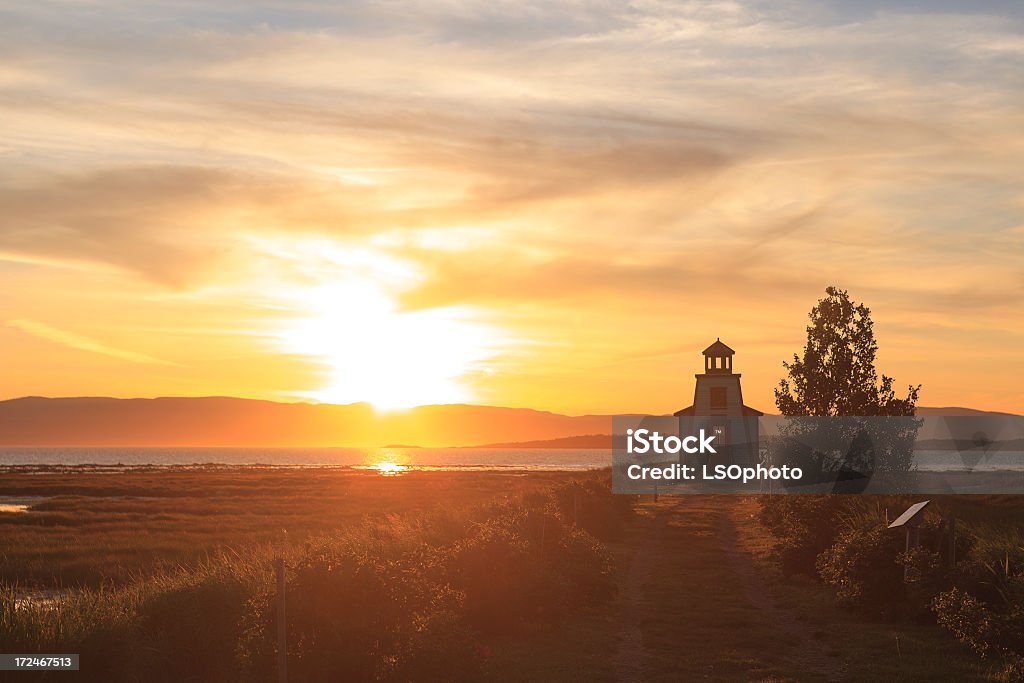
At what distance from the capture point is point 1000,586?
16.8 m

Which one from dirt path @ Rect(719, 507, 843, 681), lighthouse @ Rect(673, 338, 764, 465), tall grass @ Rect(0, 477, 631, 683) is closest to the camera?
tall grass @ Rect(0, 477, 631, 683)

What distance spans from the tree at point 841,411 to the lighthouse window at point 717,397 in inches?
1388

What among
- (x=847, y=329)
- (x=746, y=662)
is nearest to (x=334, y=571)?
(x=746, y=662)

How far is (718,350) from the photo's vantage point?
64.2 meters

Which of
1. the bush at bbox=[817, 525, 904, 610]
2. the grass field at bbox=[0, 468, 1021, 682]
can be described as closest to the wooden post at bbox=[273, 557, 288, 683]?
the grass field at bbox=[0, 468, 1021, 682]

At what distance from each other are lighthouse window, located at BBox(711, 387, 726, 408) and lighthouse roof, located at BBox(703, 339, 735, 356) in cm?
249

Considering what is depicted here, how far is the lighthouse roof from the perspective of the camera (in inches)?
2517

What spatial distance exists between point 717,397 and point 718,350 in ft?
10.8

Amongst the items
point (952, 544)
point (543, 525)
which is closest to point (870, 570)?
point (952, 544)

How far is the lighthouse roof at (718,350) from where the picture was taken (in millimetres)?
63922

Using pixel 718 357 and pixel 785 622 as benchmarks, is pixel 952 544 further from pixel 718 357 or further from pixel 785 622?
pixel 718 357

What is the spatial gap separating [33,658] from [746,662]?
11538 millimetres

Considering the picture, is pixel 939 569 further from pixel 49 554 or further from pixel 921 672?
pixel 49 554

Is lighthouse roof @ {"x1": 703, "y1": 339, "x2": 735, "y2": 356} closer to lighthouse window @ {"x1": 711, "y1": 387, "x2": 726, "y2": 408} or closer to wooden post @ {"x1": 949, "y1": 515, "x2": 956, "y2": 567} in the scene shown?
lighthouse window @ {"x1": 711, "y1": 387, "x2": 726, "y2": 408}
